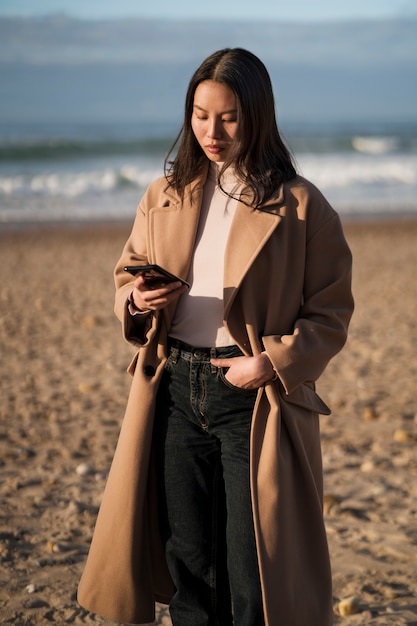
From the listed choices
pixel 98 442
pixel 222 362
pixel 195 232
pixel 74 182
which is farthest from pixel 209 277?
pixel 74 182

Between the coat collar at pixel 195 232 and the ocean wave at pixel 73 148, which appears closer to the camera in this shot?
the coat collar at pixel 195 232

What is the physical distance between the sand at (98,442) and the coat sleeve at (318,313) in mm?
1455

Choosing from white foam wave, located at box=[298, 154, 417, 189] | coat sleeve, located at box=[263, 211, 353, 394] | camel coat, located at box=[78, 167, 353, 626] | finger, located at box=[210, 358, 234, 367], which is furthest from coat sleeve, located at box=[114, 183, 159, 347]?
white foam wave, located at box=[298, 154, 417, 189]

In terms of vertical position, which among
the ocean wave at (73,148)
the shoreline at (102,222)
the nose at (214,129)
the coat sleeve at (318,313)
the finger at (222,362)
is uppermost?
the ocean wave at (73,148)

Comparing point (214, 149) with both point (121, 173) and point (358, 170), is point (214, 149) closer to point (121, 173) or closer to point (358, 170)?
point (121, 173)

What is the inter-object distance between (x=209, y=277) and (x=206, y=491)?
63 cm

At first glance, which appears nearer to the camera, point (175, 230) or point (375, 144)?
point (175, 230)

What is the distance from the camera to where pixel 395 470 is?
502 centimetres

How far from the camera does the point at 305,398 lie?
2516mm

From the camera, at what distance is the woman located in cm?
241

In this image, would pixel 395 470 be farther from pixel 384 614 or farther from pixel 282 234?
pixel 282 234

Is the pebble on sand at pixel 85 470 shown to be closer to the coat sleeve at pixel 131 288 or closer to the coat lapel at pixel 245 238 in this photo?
the coat sleeve at pixel 131 288

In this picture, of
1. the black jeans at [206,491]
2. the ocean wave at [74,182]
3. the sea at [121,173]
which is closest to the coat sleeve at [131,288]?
the black jeans at [206,491]

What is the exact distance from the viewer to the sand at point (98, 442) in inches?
144
